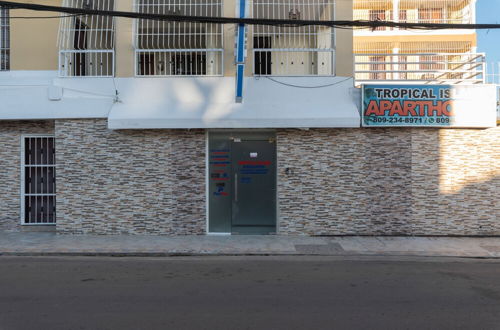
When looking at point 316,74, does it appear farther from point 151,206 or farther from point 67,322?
point 67,322

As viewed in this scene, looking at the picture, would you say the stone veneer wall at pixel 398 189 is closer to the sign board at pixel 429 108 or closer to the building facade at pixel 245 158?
the building facade at pixel 245 158

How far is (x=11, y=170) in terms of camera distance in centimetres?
1217

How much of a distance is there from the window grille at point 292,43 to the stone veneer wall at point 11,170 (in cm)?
591

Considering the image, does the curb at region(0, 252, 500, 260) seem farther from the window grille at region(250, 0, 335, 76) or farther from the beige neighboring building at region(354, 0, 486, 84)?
the beige neighboring building at region(354, 0, 486, 84)

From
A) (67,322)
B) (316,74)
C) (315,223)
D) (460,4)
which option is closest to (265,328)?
(67,322)

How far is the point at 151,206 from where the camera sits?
11.6 m

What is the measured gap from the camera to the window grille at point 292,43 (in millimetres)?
12281

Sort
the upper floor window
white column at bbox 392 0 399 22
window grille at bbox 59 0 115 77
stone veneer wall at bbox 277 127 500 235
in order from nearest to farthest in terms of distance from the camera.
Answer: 1. stone veneer wall at bbox 277 127 500 235
2. window grille at bbox 59 0 115 77
3. white column at bbox 392 0 399 22
4. the upper floor window

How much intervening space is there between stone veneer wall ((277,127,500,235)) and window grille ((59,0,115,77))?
5.66 metres

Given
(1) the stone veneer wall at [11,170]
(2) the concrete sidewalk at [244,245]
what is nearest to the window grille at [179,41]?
(1) the stone veneer wall at [11,170]

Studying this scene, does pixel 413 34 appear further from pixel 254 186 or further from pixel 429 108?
pixel 254 186

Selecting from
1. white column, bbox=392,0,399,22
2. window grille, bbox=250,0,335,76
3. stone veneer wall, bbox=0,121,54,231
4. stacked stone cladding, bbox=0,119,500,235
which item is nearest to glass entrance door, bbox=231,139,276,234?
stacked stone cladding, bbox=0,119,500,235

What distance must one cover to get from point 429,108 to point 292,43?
4015mm

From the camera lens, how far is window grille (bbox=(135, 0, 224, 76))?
489 inches
